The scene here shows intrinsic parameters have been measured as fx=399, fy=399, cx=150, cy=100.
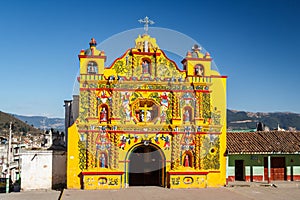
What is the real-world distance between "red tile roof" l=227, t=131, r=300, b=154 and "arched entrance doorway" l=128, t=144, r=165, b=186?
4.66 m

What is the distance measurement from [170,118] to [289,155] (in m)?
8.92

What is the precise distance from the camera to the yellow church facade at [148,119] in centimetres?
2255

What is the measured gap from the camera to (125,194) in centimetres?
2095

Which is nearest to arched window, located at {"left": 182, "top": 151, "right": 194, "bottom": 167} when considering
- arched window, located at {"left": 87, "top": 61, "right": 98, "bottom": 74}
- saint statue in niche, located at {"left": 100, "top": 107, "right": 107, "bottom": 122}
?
saint statue in niche, located at {"left": 100, "top": 107, "right": 107, "bottom": 122}

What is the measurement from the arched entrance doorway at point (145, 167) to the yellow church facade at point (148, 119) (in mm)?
166

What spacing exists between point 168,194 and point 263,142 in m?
8.44

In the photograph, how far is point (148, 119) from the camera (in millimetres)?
23281

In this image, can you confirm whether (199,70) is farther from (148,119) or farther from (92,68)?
(92,68)

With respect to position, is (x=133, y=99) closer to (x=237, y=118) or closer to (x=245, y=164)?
(x=245, y=164)

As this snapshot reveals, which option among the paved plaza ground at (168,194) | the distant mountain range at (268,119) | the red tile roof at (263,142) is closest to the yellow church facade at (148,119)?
the paved plaza ground at (168,194)

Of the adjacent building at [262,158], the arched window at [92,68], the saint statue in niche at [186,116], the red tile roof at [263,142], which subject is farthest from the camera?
the adjacent building at [262,158]

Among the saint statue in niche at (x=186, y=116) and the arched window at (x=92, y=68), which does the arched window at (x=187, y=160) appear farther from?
the arched window at (x=92, y=68)

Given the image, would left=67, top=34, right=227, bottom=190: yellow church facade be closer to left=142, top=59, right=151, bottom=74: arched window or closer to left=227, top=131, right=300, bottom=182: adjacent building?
left=142, top=59, right=151, bottom=74: arched window

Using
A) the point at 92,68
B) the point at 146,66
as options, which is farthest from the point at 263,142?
the point at 92,68
